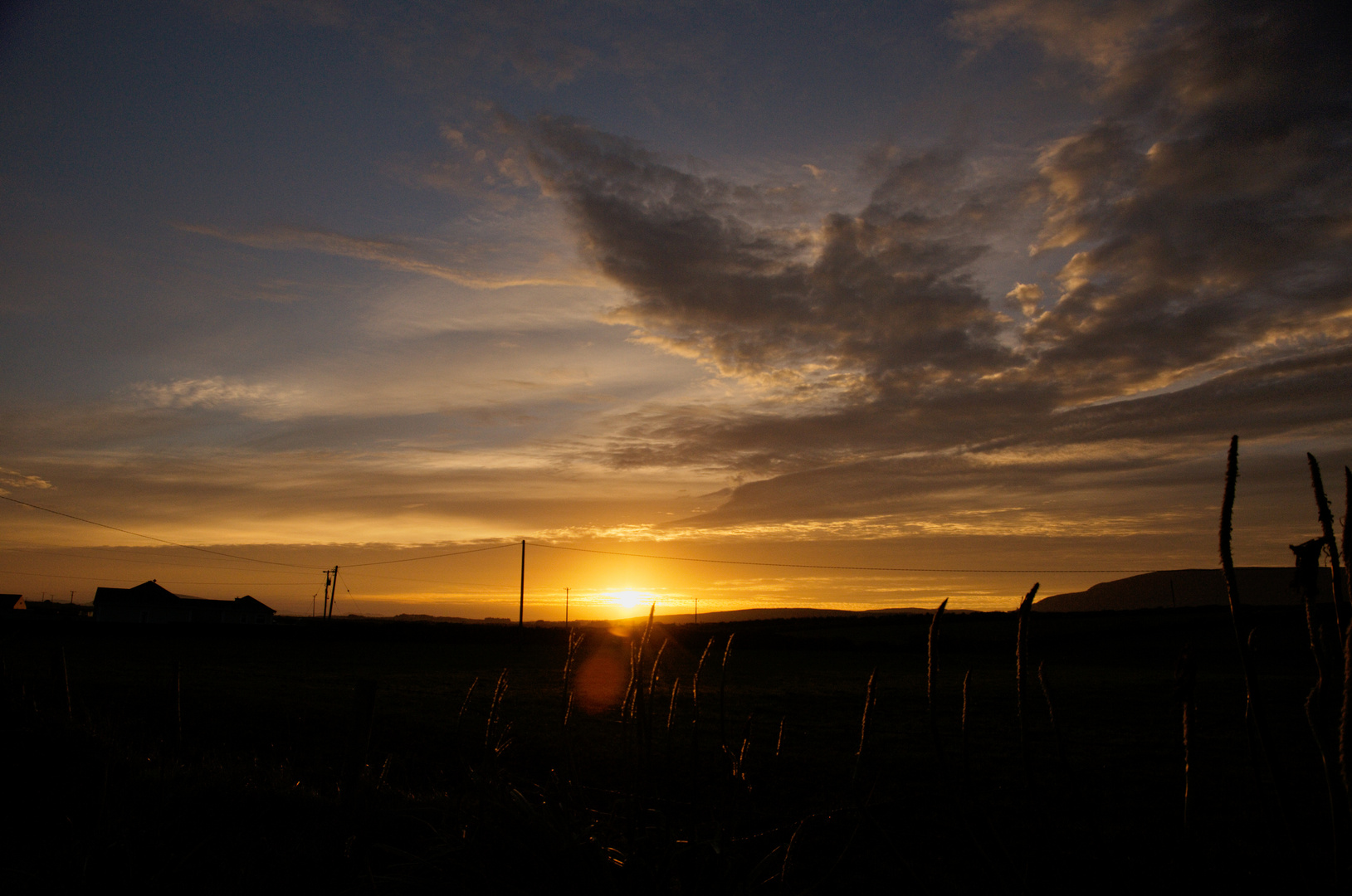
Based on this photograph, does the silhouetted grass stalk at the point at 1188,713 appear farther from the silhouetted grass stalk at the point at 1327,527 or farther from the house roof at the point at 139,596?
the house roof at the point at 139,596

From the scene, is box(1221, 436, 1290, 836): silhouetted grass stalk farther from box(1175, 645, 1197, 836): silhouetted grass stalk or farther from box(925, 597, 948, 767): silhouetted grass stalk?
box(925, 597, 948, 767): silhouetted grass stalk

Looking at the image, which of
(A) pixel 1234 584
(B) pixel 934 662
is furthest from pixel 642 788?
(A) pixel 1234 584

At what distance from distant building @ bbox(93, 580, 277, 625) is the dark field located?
240 feet

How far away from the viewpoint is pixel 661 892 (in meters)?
3.09

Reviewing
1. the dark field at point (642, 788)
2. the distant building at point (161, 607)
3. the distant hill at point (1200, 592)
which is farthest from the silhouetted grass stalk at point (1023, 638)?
the distant hill at point (1200, 592)

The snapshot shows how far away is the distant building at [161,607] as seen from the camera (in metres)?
79.6

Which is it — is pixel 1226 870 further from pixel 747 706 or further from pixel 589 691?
pixel 589 691

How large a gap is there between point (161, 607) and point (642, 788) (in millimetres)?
96498

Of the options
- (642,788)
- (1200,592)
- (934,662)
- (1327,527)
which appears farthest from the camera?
(1200,592)

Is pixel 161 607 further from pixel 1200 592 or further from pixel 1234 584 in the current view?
pixel 1200 592

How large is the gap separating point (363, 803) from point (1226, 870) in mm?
5790

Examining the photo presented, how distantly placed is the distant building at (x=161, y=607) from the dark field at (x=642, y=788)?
73.2m

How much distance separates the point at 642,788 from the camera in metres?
4.13

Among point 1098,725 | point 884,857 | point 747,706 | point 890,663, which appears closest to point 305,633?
point 890,663
